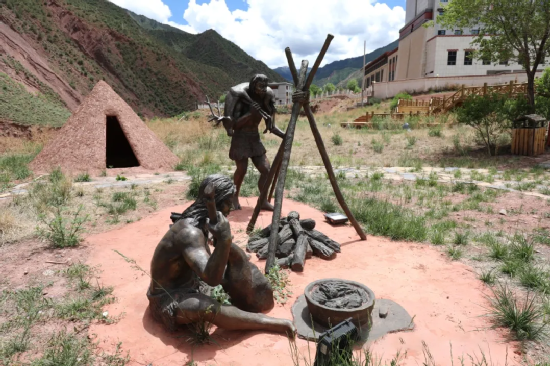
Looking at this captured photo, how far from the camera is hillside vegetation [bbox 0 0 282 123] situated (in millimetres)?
28609

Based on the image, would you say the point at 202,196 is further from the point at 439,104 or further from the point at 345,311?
the point at 439,104

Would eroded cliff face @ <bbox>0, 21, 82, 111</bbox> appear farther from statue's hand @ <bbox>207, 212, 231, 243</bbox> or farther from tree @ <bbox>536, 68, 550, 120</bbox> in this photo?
tree @ <bbox>536, 68, 550, 120</bbox>

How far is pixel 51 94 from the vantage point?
22.6 meters

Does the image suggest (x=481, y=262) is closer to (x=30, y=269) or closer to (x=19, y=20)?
(x=30, y=269)

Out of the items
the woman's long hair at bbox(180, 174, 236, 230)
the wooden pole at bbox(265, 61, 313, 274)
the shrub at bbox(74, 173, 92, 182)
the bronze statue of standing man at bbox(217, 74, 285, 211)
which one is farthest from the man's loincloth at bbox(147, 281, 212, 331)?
the shrub at bbox(74, 173, 92, 182)

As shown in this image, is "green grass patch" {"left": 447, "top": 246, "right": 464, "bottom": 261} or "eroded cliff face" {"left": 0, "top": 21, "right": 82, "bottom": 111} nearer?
"green grass patch" {"left": 447, "top": 246, "right": 464, "bottom": 261}

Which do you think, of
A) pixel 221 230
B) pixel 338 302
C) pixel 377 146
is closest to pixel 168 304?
pixel 221 230

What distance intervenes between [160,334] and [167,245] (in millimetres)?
686

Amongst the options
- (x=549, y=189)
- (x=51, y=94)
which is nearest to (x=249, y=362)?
(x=549, y=189)

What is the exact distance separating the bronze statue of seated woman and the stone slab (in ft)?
0.57

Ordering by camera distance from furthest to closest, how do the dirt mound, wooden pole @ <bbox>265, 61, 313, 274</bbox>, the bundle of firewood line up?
the dirt mound
the bundle of firewood
wooden pole @ <bbox>265, 61, 313, 274</bbox>

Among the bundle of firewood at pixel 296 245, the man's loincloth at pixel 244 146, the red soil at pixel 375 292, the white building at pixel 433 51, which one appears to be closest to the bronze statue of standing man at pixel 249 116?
the man's loincloth at pixel 244 146

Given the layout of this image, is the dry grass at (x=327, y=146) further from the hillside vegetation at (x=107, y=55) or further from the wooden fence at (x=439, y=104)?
the hillside vegetation at (x=107, y=55)

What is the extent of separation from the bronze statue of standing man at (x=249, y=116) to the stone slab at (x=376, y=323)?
2.61m
